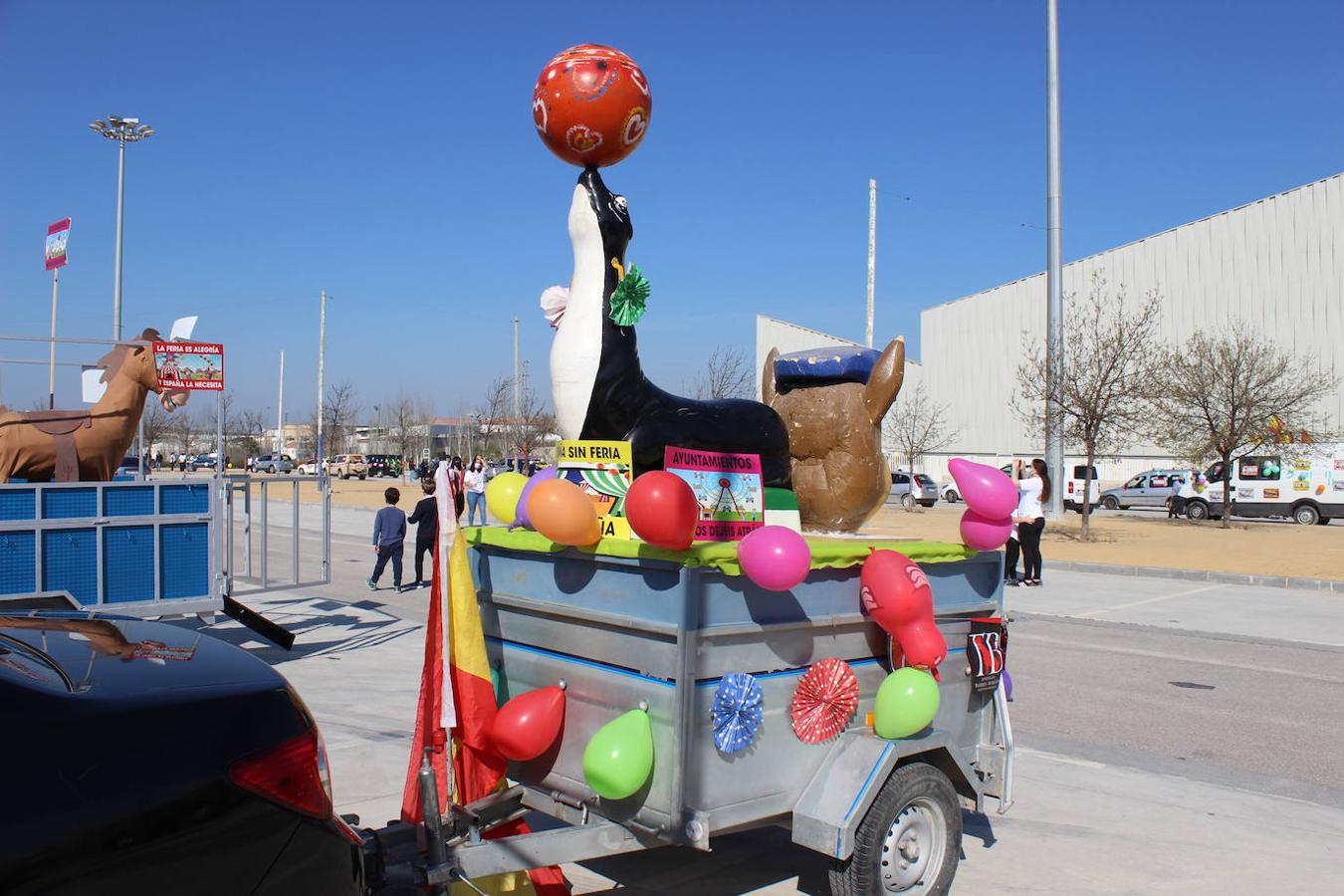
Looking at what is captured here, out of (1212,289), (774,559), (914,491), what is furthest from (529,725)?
(1212,289)

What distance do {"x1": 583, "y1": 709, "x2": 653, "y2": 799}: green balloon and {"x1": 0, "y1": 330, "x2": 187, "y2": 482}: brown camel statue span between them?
6812 mm

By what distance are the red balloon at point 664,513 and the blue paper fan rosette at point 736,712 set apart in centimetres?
50

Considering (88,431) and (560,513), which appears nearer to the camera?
(560,513)

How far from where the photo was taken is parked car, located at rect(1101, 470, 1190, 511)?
3812 cm

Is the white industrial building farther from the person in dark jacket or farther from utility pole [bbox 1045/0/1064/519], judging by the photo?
the person in dark jacket

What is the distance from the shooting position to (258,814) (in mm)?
2482

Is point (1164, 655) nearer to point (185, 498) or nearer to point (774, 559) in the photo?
point (774, 559)

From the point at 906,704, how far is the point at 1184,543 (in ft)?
70.5

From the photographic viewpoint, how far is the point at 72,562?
7656 mm

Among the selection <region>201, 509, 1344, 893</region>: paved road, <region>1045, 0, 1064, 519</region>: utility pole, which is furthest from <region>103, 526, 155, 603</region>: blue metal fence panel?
<region>1045, 0, 1064, 519</region>: utility pole

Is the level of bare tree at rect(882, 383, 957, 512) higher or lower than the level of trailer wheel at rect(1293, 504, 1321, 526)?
higher

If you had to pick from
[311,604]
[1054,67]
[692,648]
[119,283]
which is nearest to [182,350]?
[311,604]

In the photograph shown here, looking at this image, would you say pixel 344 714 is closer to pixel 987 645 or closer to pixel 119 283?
pixel 987 645

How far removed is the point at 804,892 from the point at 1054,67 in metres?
25.2
